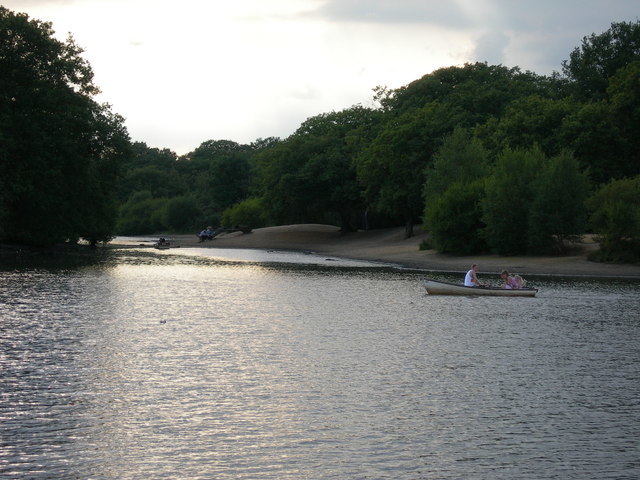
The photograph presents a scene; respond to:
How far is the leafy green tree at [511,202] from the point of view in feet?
229

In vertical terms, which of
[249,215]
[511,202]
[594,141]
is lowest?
[511,202]

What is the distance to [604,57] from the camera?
111500 mm

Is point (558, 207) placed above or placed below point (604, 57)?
below

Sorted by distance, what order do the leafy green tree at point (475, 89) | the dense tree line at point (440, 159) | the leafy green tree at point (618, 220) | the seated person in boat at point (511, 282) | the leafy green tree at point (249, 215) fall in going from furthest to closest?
the leafy green tree at point (249, 215) < the leafy green tree at point (475, 89) < the dense tree line at point (440, 159) < the leafy green tree at point (618, 220) < the seated person in boat at point (511, 282)

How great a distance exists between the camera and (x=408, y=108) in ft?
390

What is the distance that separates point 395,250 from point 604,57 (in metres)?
46.9

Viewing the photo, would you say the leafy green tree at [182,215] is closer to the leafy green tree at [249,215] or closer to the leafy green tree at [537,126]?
the leafy green tree at [249,215]

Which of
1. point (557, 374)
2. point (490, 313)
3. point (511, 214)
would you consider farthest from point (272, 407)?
point (511, 214)

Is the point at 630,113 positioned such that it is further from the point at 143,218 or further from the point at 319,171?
Result: the point at 143,218

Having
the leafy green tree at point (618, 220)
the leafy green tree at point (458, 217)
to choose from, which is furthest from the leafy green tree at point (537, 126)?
the leafy green tree at point (618, 220)

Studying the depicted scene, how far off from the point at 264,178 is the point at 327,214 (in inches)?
959

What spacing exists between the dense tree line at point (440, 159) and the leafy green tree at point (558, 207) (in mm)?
118

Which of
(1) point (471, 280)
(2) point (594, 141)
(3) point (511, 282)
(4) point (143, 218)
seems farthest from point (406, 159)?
(4) point (143, 218)

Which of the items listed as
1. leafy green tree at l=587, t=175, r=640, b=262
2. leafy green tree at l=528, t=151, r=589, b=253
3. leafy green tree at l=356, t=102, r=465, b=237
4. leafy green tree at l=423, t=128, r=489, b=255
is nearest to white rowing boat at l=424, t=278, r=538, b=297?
leafy green tree at l=587, t=175, r=640, b=262
